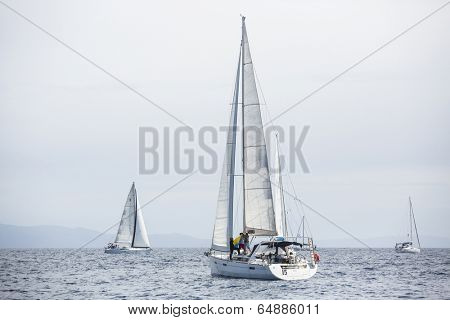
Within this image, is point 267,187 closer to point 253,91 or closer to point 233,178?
point 233,178

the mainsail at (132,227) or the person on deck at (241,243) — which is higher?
the mainsail at (132,227)

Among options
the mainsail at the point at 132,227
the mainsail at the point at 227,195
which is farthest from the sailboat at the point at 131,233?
the mainsail at the point at 227,195

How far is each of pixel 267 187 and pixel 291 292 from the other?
26.0ft

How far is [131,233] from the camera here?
335 ft

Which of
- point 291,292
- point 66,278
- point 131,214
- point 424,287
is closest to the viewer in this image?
point 291,292

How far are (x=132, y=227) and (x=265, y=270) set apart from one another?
219 ft

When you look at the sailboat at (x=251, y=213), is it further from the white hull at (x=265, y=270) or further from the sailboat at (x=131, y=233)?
the sailboat at (x=131, y=233)

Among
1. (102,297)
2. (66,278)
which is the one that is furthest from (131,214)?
(102,297)

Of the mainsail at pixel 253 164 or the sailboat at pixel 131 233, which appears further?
the sailboat at pixel 131 233

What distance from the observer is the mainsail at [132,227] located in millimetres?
98750

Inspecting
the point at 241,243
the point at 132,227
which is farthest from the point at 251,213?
the point at 132,227

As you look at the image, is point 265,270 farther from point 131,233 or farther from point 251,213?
point 131,233

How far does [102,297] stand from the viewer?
116 ft
